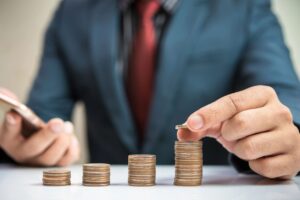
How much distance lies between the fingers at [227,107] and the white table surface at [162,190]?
0.28 feet

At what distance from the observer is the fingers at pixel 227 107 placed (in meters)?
0.69

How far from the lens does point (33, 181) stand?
0.77 meters

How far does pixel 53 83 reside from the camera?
4.82 feet

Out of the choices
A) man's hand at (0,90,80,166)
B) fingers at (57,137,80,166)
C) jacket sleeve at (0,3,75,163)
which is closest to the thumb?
man's hand at (0,90,80,166)

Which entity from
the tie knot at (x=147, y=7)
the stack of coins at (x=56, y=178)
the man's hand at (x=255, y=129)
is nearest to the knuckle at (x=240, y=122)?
the man's hand at (x=255, y=129)

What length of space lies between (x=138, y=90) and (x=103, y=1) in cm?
30

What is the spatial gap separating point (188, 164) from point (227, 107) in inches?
3.6

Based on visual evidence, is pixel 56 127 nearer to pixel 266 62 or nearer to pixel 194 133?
pixel 194 133

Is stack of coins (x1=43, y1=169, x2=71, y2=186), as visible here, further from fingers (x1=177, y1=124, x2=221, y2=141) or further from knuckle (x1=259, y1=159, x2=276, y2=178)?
knuckle (x1=259, y1=159, x2=276, y2=178)

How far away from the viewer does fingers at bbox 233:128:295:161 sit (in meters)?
0.73

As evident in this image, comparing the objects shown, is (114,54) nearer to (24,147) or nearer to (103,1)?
(103,1)

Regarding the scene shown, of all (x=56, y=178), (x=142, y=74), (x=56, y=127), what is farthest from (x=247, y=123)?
(x=142, y=74)

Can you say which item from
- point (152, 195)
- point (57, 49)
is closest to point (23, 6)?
point (57, 49)

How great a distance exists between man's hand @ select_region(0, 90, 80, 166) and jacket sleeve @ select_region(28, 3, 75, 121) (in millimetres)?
324
